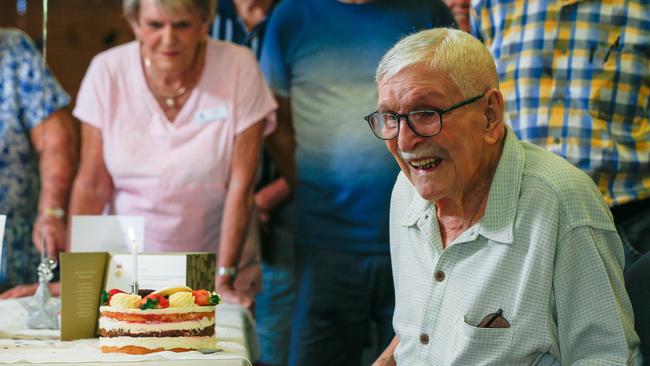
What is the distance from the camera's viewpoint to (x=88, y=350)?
1.93 m

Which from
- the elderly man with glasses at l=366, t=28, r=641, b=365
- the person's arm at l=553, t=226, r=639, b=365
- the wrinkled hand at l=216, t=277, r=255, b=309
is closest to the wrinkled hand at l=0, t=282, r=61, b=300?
the wrinkled hand at l=216, t=277, r=255, b=309

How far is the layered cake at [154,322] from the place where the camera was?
1848 mm

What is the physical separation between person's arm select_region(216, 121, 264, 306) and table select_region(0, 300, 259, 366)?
63 centimetres

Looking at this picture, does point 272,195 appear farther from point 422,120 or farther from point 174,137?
point 422,120

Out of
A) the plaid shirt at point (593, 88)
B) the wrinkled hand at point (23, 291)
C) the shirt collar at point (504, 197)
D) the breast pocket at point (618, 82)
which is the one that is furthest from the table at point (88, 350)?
the breast pocket at point (618, 82)

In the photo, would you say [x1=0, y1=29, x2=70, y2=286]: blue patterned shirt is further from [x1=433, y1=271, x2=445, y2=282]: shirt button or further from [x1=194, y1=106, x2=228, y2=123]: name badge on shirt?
[x1=433, y1=271, x2=445, y2=282]: shirt button

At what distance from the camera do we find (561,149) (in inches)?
105

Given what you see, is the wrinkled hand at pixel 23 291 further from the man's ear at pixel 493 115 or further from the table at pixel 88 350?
the man's ear at pixel 493 115

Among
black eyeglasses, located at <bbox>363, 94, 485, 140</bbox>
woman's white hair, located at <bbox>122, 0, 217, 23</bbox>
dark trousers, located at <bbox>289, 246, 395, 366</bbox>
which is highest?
woman's white hair, located at <bbox>122, 0, 217, 23</bbox>

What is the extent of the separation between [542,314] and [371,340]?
140 cm

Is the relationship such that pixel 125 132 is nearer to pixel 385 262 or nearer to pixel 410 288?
pixel 385 262

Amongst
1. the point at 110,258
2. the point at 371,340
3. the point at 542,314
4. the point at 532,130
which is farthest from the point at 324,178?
the point at 542,314

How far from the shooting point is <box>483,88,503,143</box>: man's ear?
6.10 ft

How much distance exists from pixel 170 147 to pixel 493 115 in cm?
143
